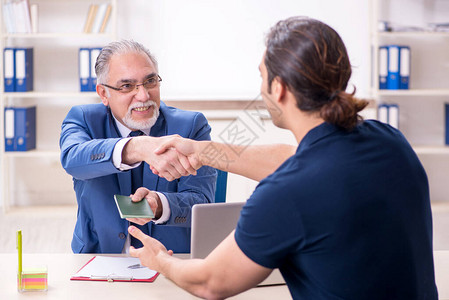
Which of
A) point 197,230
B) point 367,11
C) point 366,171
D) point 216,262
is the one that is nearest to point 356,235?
point 366,171

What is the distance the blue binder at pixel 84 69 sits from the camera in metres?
4.33

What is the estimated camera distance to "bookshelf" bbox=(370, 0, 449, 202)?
4.73 meters

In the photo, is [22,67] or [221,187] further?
[22,67]

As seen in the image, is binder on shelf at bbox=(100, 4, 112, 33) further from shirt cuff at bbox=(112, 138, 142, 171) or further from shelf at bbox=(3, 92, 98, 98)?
shirt cuff at bbox=(112, 138, 142, 171)

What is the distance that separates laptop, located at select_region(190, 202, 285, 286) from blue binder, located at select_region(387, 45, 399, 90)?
129 inches

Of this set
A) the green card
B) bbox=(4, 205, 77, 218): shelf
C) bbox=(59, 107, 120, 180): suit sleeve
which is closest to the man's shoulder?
bbox=(59, 107, 120, 180): suit sleeve

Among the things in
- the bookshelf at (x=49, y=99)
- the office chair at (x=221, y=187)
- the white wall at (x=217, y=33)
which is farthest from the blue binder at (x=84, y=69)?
the office chair at (x=221, y=187)

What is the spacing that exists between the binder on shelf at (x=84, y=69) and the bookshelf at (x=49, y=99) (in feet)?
0.38

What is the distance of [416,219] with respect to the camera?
3.86 ft

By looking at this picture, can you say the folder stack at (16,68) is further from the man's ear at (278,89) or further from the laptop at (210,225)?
the man's ear at (278,89)

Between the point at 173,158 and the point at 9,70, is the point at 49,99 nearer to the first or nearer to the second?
the point at 9,70

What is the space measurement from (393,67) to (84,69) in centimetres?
240

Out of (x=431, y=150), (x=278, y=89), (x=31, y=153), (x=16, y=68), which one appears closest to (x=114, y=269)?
(x=278, y=89)

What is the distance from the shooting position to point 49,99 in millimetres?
4719
